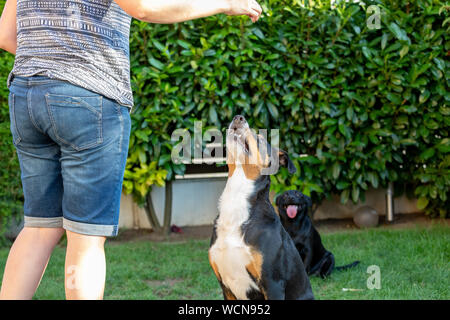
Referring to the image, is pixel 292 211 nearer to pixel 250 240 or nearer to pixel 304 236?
pixel 304 236

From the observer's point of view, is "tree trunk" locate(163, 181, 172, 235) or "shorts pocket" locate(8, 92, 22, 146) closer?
"shorts pocket" locate(8, 92, 22, 146)

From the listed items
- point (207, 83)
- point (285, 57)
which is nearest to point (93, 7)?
point (207, 83)

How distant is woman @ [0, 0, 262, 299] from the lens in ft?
6.20

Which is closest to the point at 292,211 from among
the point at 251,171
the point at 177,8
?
the point at 251,171

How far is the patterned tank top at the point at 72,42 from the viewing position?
193cm

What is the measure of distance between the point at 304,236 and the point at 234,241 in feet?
5.74

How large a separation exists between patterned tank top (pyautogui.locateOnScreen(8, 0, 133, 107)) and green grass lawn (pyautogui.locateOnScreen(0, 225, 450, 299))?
218 centimetres

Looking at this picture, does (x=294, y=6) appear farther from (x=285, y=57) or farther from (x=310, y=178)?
(x=310, y=178)

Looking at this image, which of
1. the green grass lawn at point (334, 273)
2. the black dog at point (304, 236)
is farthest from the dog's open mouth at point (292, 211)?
the green grass lawn at point (334, 273)

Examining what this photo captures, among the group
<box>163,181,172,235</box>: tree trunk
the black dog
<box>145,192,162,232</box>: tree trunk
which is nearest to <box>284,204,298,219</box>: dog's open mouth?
the black dog

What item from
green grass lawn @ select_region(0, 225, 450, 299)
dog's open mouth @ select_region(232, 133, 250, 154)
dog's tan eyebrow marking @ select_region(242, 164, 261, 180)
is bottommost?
green grass lawn @ select_region(0, 225, 450, 299)

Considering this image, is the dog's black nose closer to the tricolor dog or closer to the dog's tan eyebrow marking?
the tricolor dog

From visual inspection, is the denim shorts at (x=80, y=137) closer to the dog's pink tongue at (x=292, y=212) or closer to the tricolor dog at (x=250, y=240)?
the tricolor dog at (x=250, y=240)

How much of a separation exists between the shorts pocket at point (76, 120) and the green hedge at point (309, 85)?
11.3ft
